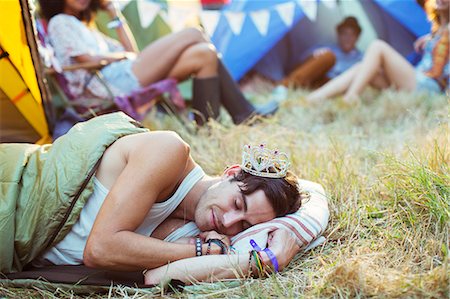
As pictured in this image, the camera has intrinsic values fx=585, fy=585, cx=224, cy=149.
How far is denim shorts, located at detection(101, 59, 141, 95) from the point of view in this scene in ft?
11.7

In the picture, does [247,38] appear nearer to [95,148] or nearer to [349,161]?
[349,161]

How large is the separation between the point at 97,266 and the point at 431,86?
3505 millimetres

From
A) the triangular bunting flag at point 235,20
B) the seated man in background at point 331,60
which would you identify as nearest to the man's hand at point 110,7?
the triangular bunting flag at point 235,20

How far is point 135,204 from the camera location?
5.81 feet

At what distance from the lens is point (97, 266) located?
182cm

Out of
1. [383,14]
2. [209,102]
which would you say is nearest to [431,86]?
[383,14]

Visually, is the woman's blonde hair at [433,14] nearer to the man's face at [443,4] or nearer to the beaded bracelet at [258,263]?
the man's face at [443,4]

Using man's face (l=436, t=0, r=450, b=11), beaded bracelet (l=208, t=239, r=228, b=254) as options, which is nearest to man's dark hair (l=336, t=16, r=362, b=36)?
man's face (l=436, t=0, r=450, b=11)

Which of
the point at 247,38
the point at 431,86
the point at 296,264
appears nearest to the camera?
the point at 296,264

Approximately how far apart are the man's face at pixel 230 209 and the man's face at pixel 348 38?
3930mm

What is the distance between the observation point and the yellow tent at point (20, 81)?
2586 mm

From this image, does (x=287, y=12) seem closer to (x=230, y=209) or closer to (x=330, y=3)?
(x=330, y=3)

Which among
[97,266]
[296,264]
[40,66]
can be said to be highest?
[40,66]

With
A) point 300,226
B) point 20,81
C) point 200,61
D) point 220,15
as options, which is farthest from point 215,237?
point 220,15
